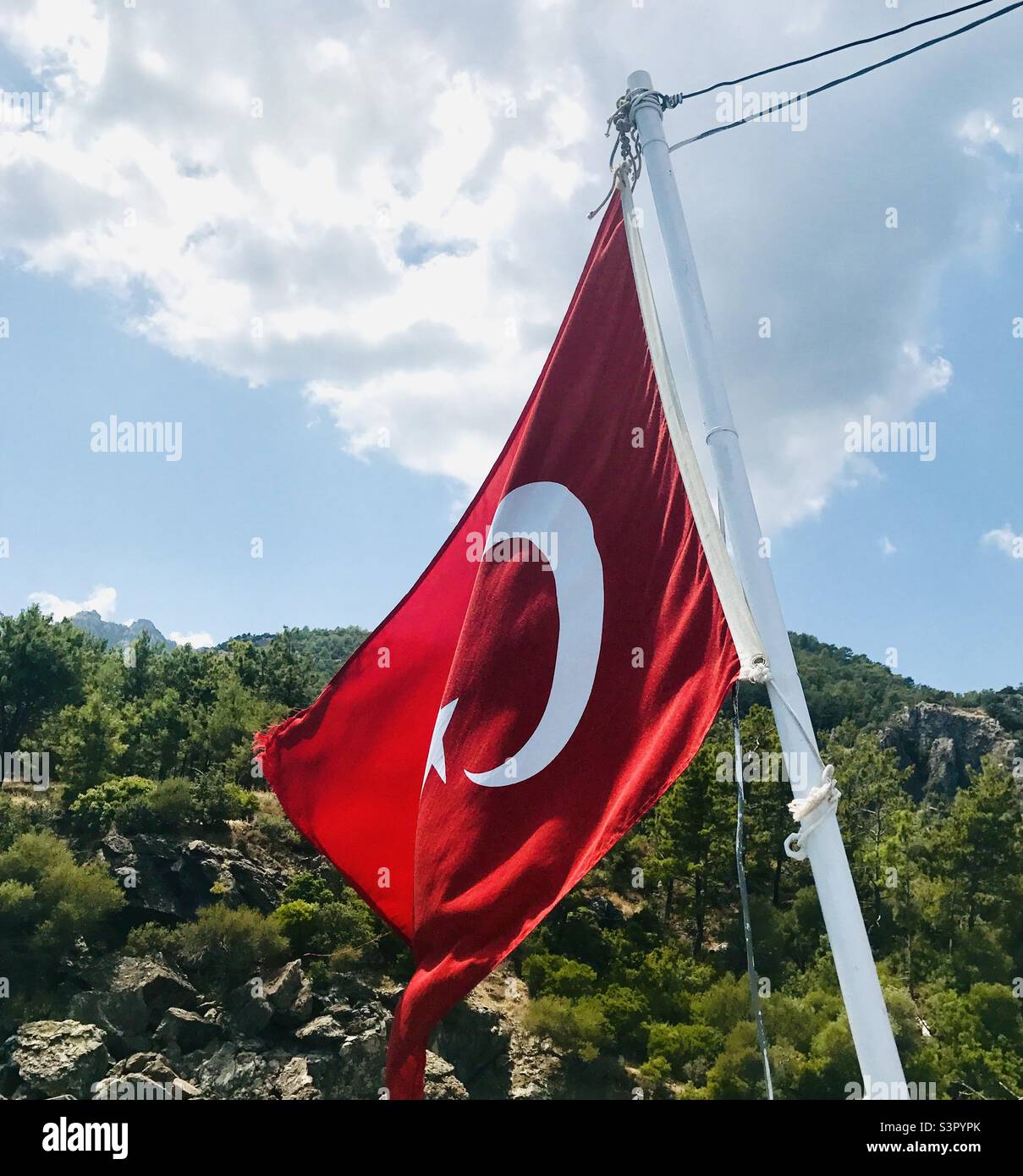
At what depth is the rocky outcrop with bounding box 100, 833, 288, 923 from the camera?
3428cm

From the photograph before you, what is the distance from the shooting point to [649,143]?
493 centimetres

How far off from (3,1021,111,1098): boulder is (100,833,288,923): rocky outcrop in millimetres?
5914

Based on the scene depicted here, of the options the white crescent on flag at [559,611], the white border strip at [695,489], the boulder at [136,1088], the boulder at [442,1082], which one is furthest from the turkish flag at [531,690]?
the boulder at [442,1082]

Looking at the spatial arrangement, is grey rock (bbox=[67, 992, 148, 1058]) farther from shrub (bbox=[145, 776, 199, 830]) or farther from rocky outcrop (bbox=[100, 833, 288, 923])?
shrub (bbox=[145, 776, 199, 830])

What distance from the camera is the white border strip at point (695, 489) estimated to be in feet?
14.5

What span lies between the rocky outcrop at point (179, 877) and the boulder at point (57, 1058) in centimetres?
591

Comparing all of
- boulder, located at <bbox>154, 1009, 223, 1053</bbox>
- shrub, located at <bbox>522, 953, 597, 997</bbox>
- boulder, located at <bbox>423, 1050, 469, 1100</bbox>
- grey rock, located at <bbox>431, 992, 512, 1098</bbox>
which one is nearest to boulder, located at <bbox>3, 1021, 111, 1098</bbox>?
boulder, located at <bbox>154, 1009, 223, 1053</bbox>

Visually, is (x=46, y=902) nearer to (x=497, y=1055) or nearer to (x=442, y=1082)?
(x=442, y=1082)

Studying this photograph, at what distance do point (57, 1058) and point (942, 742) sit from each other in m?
74.4

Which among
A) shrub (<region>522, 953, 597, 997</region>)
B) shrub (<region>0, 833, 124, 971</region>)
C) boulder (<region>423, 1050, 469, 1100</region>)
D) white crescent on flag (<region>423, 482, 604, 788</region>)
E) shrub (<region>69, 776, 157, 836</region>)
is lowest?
boulder (<region>423, 1050, 469, 1100</region>)

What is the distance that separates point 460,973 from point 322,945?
31.2m

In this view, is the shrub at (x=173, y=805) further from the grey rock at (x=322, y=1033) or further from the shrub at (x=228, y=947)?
the grey rock at (x=322, y=1033)
